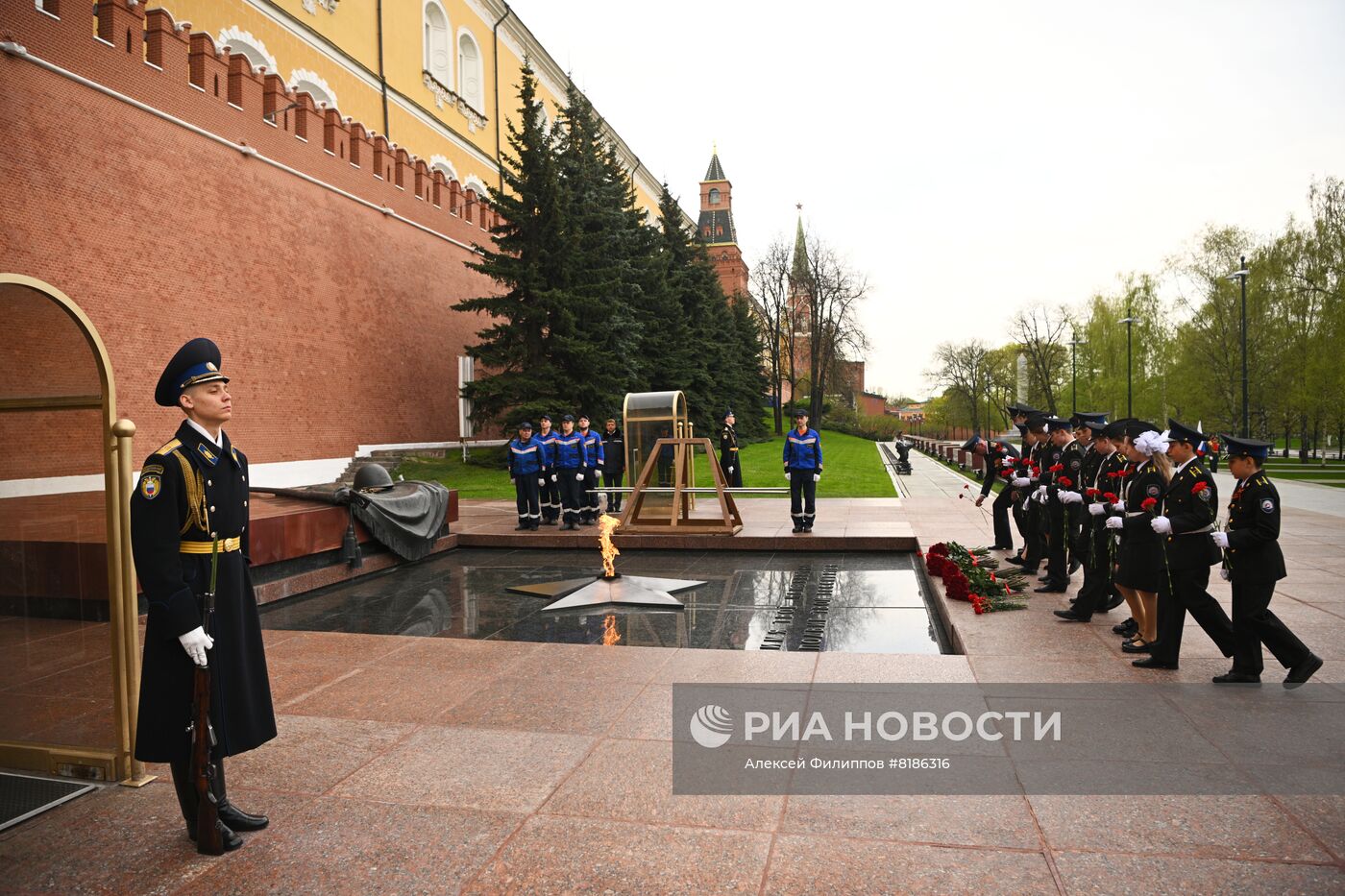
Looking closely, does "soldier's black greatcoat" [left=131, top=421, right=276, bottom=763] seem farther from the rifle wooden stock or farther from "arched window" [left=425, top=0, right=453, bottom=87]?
"arched window" [left=425, top=0, right=453, bottom=87]

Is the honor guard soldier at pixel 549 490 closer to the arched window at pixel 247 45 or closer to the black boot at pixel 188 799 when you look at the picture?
the black boot at pixel 188 799

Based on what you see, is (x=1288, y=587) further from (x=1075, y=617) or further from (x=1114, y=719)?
(x=1114, y=719)

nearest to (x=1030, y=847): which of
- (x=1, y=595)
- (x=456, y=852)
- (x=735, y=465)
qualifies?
(x=456, y=852)

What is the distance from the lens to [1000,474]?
1005 cm

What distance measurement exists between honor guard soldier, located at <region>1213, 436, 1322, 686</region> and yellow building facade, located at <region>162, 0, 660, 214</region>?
23.9 metres

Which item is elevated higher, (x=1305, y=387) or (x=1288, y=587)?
(x=1305, y=387)

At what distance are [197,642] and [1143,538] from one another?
568 centimetres

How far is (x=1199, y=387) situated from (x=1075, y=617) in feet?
137

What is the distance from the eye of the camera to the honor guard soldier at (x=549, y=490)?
1360 cm

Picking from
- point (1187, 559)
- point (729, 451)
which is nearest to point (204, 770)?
point (1187, 559)

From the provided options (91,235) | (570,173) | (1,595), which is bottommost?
(1,595)

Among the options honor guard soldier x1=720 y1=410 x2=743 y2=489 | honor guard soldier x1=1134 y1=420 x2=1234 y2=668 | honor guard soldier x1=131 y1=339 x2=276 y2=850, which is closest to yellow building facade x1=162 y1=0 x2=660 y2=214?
honor guard soldier x1=720 y1=410 x2=743 y2=489

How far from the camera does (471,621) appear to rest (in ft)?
25.4
